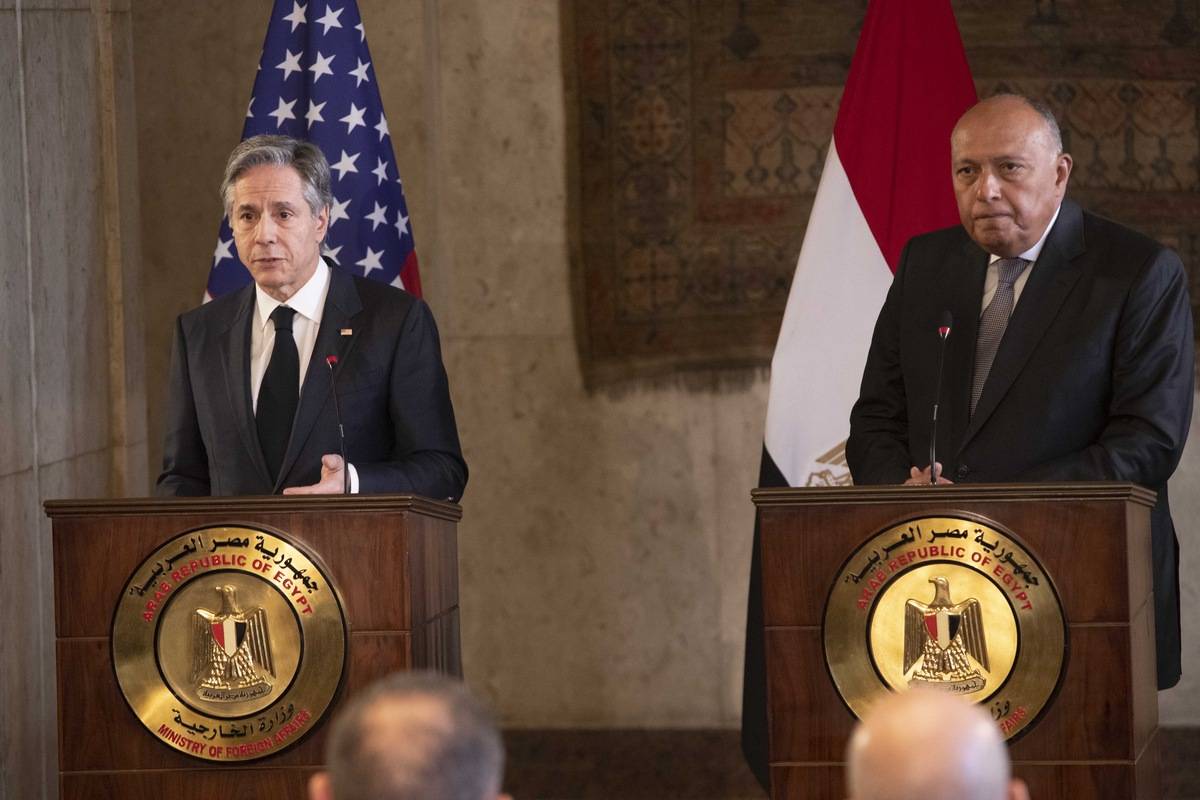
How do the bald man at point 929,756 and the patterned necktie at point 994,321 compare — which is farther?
the patterned necktie at point 994,321

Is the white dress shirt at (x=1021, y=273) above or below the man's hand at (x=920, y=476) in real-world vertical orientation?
above

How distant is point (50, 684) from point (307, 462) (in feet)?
5.71

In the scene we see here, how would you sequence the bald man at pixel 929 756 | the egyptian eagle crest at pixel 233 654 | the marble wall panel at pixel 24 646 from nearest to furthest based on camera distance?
the bald man at pixel 929 756
the egyptian eagle crest at pixel 233 654
the marble wall panel at pixel 24 646

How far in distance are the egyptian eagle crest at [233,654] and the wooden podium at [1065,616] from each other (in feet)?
2.86

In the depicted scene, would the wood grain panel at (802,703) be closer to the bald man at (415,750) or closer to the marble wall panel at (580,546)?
the bald man at (415,750)

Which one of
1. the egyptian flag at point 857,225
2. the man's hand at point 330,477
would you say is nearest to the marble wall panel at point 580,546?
the egyptian flag at point 857,225

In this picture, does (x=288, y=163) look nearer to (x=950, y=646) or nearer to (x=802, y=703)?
(x=802, y=703)

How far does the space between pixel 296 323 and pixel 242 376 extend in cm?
16

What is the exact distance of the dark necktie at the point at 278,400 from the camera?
146 inches

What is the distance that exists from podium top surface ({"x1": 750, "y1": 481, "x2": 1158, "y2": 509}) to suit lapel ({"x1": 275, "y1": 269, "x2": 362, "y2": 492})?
100 centimetres

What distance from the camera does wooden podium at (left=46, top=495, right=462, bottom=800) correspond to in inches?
124

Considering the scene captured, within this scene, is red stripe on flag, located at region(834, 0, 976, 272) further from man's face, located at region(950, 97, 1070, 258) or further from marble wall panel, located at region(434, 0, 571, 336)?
man's face, located at region(950, 97, 1070, 258)

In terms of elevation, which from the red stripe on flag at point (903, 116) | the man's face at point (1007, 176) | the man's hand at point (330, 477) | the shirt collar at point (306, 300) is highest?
the red stripe on flag at point (903, 116)

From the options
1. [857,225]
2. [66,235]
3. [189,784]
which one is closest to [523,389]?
[857,225]
